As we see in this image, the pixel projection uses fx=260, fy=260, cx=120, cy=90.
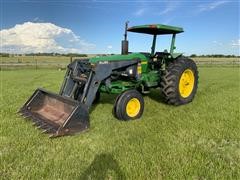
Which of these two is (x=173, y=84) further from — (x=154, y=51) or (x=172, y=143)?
(x=172, y=143)

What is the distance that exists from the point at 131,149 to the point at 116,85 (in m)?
2.54

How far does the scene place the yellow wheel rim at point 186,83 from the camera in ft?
A: 26.1

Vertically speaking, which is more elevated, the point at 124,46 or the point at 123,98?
the point at 124,46

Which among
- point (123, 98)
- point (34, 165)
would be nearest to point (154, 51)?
point (123, 98)

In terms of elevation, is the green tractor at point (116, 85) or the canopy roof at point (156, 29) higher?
the canopy roof at point (156, 29)

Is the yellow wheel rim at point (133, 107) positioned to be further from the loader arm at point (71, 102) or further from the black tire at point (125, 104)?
the loader arm at point (71, 102)

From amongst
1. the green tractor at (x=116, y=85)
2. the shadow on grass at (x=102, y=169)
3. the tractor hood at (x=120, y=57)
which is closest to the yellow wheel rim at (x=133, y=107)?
the green tractor at (x=116, y=85)

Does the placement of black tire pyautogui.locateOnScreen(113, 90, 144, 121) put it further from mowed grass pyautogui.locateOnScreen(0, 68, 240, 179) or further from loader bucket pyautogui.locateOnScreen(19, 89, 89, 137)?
loader bucket pyautogui.locateOnScreen(19, 89, 89, 137)

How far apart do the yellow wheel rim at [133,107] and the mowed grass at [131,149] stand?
288 millimetres

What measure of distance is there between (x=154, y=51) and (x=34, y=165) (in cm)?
568

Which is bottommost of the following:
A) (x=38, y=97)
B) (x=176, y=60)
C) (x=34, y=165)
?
(x=34, y=165)

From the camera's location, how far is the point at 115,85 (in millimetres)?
6676

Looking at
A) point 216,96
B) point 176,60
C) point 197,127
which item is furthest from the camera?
point 216,96

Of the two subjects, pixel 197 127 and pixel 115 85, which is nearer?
pixel 197 127
